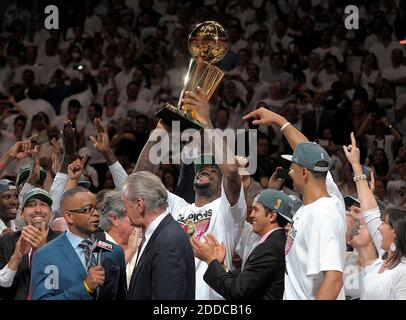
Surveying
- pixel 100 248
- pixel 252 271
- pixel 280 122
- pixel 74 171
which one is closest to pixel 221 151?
pixel 280 122

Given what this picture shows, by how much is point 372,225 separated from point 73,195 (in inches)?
66.9

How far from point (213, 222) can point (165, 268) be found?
56.8 inches

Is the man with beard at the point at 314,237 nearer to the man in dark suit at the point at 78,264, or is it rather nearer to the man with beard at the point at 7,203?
the man in dark suit at the point at 78,264

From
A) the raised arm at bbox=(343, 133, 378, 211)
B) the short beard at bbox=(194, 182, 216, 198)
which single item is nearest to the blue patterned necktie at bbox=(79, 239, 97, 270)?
the short beard at bbox=(194, 182, 216, 198)

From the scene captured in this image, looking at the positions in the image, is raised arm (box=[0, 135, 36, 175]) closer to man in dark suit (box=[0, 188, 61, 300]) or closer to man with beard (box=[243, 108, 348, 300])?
man in dark suit (box=[0, 188, 61, 300])

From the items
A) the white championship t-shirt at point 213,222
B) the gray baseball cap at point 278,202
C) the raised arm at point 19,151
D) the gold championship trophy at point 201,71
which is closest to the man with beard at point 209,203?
the white championship t-shirt at point 213,222

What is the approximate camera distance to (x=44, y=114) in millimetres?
10727

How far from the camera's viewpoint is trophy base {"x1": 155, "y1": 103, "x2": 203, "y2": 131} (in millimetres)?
5861

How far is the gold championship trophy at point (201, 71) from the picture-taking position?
234 inches

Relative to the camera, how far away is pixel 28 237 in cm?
565

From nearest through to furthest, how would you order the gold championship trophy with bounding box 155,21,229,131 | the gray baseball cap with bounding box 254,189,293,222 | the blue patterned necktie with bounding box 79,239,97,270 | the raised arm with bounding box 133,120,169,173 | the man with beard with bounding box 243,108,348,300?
the man with beard with bounding box 243,108,348,300 → the blue patterned necktie with bounding box 79,239,97,270 → the gray baseball cap with bounding box 254,189,293,222 → the gold championship trophy with bounding box 155,21,229,131 → the raised arm with bounding box 133,120,169,173

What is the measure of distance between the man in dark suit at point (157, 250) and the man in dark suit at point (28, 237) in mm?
813

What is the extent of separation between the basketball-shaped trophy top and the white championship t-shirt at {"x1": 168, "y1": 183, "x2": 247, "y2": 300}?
920mm
